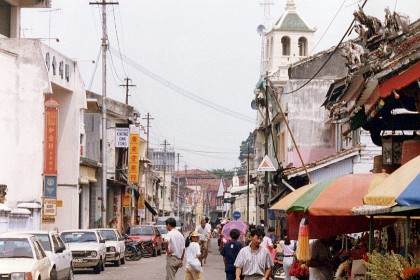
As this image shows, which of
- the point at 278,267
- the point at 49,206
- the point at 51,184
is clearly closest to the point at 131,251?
the point at 49,206

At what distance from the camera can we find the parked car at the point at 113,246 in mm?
39500

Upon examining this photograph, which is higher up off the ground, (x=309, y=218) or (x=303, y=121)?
(x=303, y=121)

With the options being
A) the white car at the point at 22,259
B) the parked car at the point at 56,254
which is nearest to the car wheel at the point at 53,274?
the parked car at the point at 56,254

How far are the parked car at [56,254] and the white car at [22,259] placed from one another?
3.25 ft

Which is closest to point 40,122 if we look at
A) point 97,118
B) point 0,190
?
point 0,190

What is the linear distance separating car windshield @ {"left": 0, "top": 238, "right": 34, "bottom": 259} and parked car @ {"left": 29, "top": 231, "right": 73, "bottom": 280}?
4.88 feet

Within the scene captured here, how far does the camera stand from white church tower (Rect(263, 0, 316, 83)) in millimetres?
72375

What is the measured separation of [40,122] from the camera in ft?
147

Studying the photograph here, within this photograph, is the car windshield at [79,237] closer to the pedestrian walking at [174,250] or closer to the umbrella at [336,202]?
the pedestrian walking at [174,250]

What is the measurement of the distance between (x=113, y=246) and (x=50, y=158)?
6.76m

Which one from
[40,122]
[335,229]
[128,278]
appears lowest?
[128,278]

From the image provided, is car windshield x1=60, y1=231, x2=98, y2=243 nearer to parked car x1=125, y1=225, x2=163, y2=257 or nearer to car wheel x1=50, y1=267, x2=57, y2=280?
car wheel x1=50, y1=267, x2=57, y2=280

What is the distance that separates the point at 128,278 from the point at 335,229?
14.0 m

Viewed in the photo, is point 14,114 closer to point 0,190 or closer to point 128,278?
point 0,190
